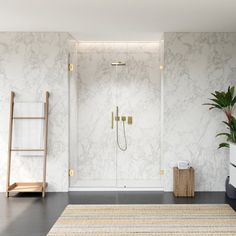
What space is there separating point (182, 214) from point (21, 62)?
3.30 meters

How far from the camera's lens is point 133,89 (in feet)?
20.1

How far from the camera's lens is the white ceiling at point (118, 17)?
12.9ft

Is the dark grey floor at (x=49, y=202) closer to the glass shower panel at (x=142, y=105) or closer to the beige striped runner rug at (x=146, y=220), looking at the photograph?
the beige striped runner rug at (x=146, y=220)

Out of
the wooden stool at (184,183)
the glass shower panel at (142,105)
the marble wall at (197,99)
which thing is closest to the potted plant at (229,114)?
the marble wall at (197,99)

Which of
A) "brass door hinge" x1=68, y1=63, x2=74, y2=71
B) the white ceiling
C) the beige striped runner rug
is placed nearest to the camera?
the beige striped runner rug

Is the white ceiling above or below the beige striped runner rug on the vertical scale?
above

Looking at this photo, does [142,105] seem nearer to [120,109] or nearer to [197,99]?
[120,109]

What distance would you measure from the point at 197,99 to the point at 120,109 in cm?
145

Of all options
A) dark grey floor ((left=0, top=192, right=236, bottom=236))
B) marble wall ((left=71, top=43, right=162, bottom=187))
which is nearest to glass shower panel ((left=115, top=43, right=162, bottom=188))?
marble wall ((left=71, top=43, right=162, bottom=187))

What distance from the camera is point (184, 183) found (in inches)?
197

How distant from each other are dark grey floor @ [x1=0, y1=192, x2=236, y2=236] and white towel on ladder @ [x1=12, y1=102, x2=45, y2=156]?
2.48 feet

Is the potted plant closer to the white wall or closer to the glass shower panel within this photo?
the white wall

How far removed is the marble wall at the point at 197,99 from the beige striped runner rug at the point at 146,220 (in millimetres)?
942

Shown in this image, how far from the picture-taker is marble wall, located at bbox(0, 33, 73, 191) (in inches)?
209
